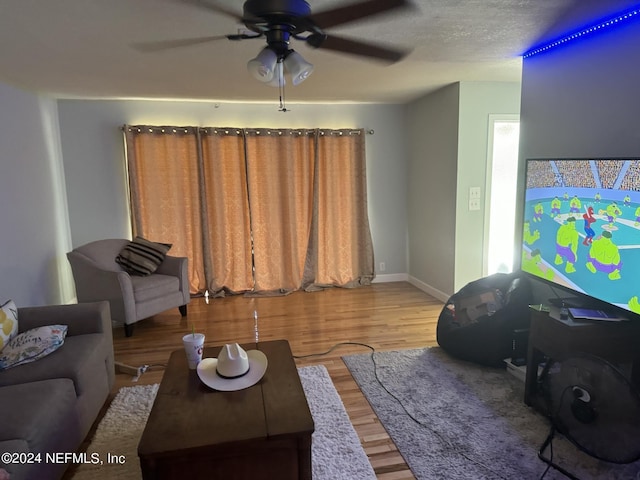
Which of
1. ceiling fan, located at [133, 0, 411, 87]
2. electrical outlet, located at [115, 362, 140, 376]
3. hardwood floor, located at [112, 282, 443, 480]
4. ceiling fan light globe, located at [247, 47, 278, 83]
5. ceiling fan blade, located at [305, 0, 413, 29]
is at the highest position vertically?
ceiling fan blade, located at [305, 0, 413, 29]

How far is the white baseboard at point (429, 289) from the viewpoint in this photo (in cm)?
454

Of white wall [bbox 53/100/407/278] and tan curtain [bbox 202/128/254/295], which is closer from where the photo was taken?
white wall [bbox 53/100/407/278]

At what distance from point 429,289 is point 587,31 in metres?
3.03

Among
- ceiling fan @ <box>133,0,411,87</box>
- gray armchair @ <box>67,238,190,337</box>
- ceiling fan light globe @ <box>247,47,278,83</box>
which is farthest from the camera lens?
gray armchair @ <box>67,238,190,337</box>

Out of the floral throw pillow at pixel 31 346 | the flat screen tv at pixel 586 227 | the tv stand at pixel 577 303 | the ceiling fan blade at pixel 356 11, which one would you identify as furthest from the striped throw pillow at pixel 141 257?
the tv stand at pixel 577 303

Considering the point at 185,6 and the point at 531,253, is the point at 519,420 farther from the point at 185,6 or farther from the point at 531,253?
the point at 185,6

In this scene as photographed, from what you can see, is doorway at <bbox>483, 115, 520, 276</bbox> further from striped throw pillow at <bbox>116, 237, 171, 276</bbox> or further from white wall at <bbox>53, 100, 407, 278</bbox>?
striped throw pillow at <bbox>116, 237, 171, 276</bbox>

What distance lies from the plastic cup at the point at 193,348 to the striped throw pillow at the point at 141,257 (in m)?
Result: 2.22

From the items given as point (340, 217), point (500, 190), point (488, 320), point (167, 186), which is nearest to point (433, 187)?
point (500, 190)

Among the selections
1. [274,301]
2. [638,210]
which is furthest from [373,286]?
[638,210]

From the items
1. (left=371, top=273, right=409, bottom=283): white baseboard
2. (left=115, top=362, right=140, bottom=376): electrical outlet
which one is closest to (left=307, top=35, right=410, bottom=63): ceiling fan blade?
(left=115, top=362, right=140, bottom=376): electrical outlet

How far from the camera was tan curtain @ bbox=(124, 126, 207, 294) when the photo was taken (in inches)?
179

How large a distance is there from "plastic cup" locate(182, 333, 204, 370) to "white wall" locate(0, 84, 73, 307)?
217 centimetres

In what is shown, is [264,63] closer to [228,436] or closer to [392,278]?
[228,436]
